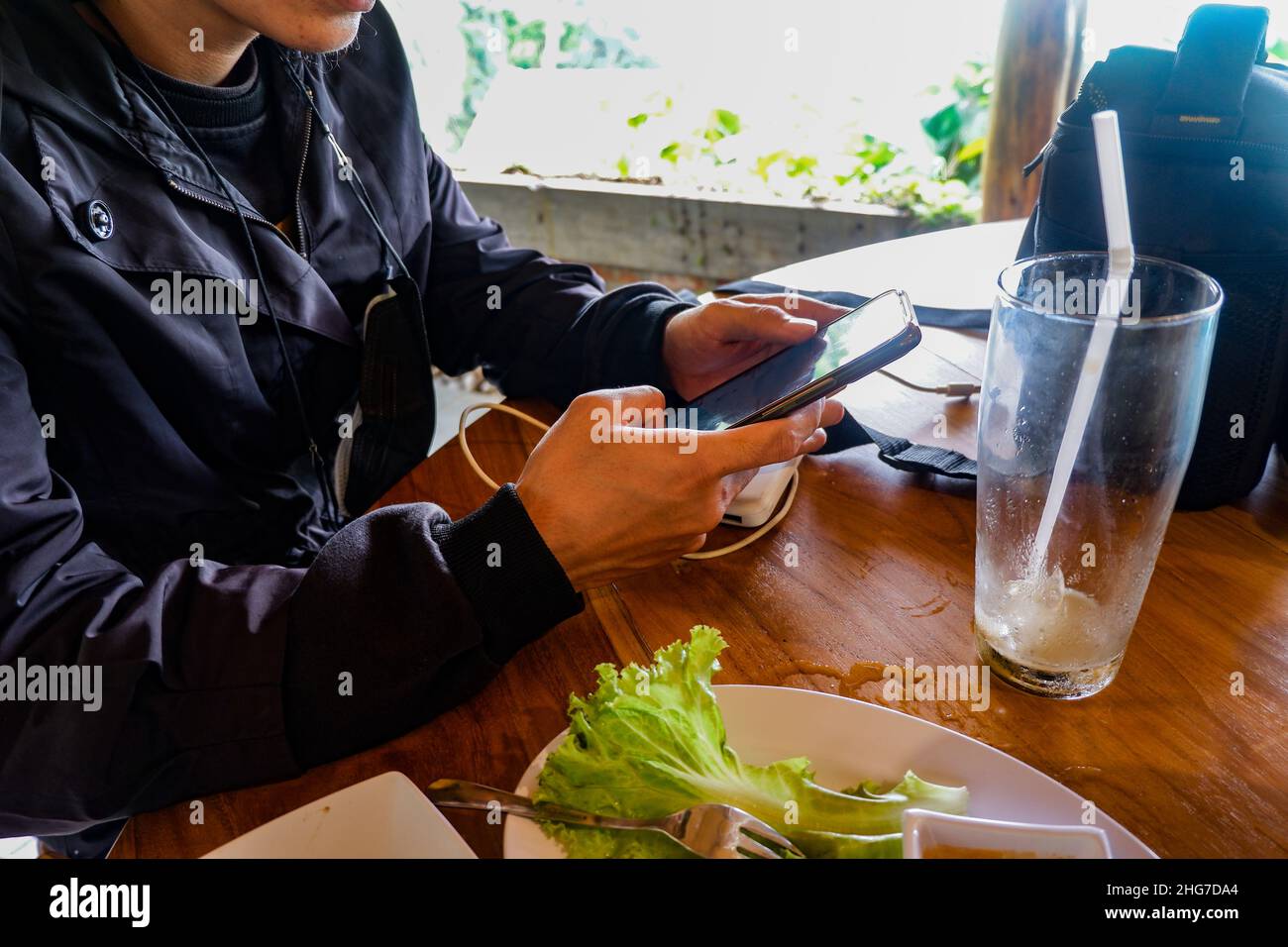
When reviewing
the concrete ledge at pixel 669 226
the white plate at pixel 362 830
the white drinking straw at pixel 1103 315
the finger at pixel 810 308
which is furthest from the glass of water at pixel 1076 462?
the concrete ledge at pixel 669 226

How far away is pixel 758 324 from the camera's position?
1214 millimetres

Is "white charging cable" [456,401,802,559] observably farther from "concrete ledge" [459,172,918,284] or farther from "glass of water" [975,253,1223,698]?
"concrete ledge" [459,172,918,284]

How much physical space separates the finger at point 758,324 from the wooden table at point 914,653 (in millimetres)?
163

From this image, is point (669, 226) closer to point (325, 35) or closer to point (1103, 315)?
point (325, 35)

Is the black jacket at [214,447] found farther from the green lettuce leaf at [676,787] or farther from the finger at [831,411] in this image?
the finger at [831,411]

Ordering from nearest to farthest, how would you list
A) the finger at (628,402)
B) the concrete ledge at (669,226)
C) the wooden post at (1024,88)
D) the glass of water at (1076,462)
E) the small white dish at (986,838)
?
the small white dish at (986,838) < the glass of water at (1076,462) < the finger at (628,402) < the wooden post at (1024,88) < the concrete ledge at (669,226)

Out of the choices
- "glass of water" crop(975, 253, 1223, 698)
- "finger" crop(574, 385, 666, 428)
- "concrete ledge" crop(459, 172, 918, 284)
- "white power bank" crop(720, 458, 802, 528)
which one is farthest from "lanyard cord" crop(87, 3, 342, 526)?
"concrete ledge" crop(459, 172, 918, 284)

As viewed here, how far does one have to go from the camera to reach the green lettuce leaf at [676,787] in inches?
27.9

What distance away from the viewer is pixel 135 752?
830 millimetres

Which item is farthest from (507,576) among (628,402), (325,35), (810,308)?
(325,35)

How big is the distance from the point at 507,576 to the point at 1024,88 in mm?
3146

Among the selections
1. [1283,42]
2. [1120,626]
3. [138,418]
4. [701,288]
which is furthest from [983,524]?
[1283,42]

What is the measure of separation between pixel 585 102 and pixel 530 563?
390 centimetres
